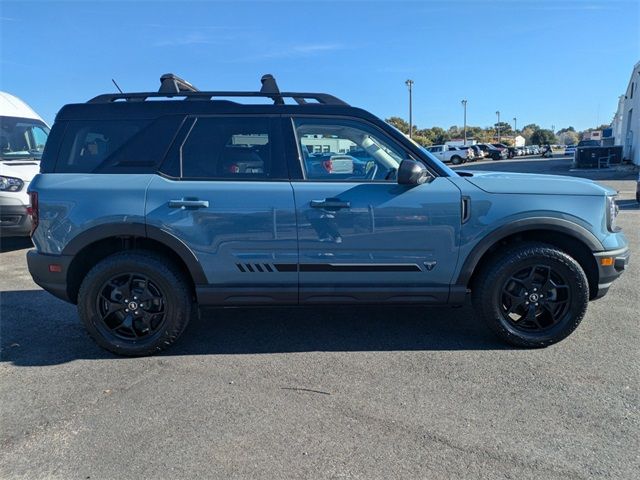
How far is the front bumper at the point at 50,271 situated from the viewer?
383 centimetres

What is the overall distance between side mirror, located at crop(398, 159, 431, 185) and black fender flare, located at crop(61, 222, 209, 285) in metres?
1.70

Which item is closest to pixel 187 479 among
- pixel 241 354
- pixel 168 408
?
pixel 168 408

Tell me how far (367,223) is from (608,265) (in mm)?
1942

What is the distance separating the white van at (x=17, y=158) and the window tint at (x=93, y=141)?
3.88m

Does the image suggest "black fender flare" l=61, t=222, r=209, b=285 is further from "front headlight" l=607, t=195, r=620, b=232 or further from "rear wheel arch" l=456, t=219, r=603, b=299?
"front headlight" l=607, t=195, r=620, b=232

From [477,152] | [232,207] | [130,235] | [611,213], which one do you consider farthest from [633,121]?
[130,235]

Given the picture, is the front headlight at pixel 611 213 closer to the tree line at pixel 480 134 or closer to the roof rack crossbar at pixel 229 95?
the roof rack crossbar at pixel 229 95

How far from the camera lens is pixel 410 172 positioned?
3619 mm

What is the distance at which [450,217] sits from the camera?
3.77 metres

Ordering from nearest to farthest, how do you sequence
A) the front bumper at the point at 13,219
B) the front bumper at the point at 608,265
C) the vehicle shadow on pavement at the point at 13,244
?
the front bumper at the point at 608,265, the front bumper at the point at 13,219, the vehicle shadow on pavement at the point at 13,244

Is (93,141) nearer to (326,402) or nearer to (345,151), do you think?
Answer: (345,151)

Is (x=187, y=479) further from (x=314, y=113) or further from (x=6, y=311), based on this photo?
(x=6, y=311)

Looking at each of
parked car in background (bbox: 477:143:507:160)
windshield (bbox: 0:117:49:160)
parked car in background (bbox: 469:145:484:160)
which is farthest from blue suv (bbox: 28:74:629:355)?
parked car in background (bbox: 477:143:507:160)

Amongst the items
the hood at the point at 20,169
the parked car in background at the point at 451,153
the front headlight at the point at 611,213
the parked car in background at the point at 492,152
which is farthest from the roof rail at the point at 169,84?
the parked car in background at the point at 492,152
